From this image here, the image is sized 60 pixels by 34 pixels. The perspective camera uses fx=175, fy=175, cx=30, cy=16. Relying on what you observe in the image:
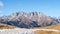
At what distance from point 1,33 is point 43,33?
796cm

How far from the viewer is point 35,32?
34188mm

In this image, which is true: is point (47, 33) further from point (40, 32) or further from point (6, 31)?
point (6, 31)

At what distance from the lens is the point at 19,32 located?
111ft

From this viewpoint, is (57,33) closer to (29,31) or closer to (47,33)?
(47,33)

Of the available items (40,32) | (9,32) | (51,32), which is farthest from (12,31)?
(51,32)

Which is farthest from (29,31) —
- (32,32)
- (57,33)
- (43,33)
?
(57,33)

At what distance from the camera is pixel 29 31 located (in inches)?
1344

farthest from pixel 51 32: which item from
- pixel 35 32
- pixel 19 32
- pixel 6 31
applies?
pixel 6 31

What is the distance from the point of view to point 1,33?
107 ft

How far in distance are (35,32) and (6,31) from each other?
562cm

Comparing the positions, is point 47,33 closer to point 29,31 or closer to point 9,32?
point 29,31

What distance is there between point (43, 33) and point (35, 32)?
1.66 metres

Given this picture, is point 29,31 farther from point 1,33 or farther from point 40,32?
point 1,33

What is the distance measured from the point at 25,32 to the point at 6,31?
3647mm
